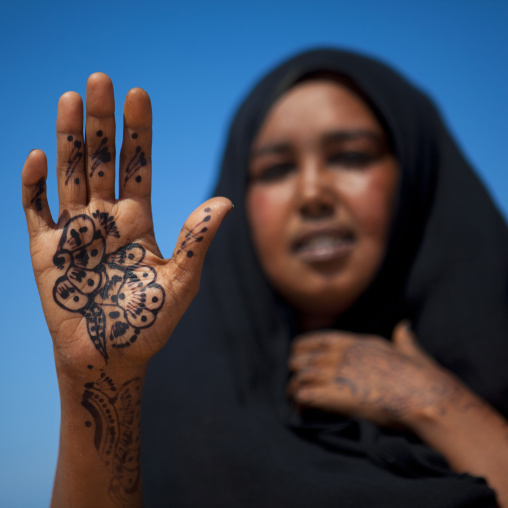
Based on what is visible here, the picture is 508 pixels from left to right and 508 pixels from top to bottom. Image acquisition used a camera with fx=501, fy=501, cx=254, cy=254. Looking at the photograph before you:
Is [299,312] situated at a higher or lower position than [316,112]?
lower

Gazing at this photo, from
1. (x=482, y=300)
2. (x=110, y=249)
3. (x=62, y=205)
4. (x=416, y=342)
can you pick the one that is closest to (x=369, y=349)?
(x=416, y=342)

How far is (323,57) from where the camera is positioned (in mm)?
1688

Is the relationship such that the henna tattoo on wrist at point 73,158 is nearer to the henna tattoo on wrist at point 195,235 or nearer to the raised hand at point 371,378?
the henna tattoo on wrist at point 195,235

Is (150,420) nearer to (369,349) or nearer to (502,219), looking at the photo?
(369,349)

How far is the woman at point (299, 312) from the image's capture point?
1.03m

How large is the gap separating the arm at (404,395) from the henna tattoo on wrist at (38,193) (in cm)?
90

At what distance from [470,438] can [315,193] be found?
2.56 ft

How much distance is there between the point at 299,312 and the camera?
1.74 meters

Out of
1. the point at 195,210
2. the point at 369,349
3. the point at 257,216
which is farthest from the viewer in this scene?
the point at 257,216

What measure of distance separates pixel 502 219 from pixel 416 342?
50 cm

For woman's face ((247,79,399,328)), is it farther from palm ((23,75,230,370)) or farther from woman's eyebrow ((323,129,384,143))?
palm ((23,75,230,370))

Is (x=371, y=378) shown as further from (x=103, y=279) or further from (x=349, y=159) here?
(x=103, y=279)

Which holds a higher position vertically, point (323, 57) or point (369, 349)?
point (323, 57)

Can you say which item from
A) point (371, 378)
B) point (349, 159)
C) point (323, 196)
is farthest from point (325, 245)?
point (371, 378)
